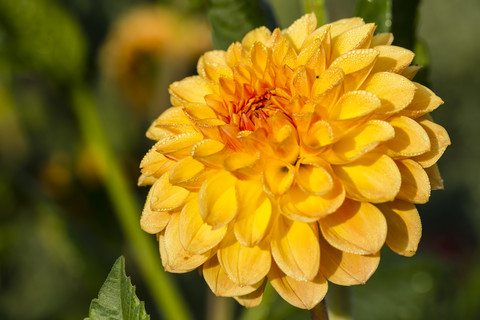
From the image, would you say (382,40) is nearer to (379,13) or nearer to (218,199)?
(379,13)

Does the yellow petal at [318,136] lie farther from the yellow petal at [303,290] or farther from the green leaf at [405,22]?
the green leaf at [405,22]

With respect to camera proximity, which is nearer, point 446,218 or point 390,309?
point 390,309

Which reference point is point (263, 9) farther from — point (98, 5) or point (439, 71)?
point (439, 71)

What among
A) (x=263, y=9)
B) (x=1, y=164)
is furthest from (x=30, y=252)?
(x=263, y=9)

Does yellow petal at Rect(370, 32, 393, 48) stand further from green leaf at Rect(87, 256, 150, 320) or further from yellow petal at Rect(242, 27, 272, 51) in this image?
green leaf at Rect(87, 256, 150, 320)

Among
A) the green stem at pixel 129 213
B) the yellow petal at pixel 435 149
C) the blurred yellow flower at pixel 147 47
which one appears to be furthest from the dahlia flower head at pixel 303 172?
the blurred yellow flower at pixel 147 47

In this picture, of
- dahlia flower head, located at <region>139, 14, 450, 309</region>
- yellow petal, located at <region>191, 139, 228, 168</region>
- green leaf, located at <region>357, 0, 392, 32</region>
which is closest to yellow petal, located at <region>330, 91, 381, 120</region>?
dahlia flower head, located at <region>139, 14, 450, 309</region>

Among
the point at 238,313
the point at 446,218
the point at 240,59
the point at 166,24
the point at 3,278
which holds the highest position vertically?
the point at 166,24
